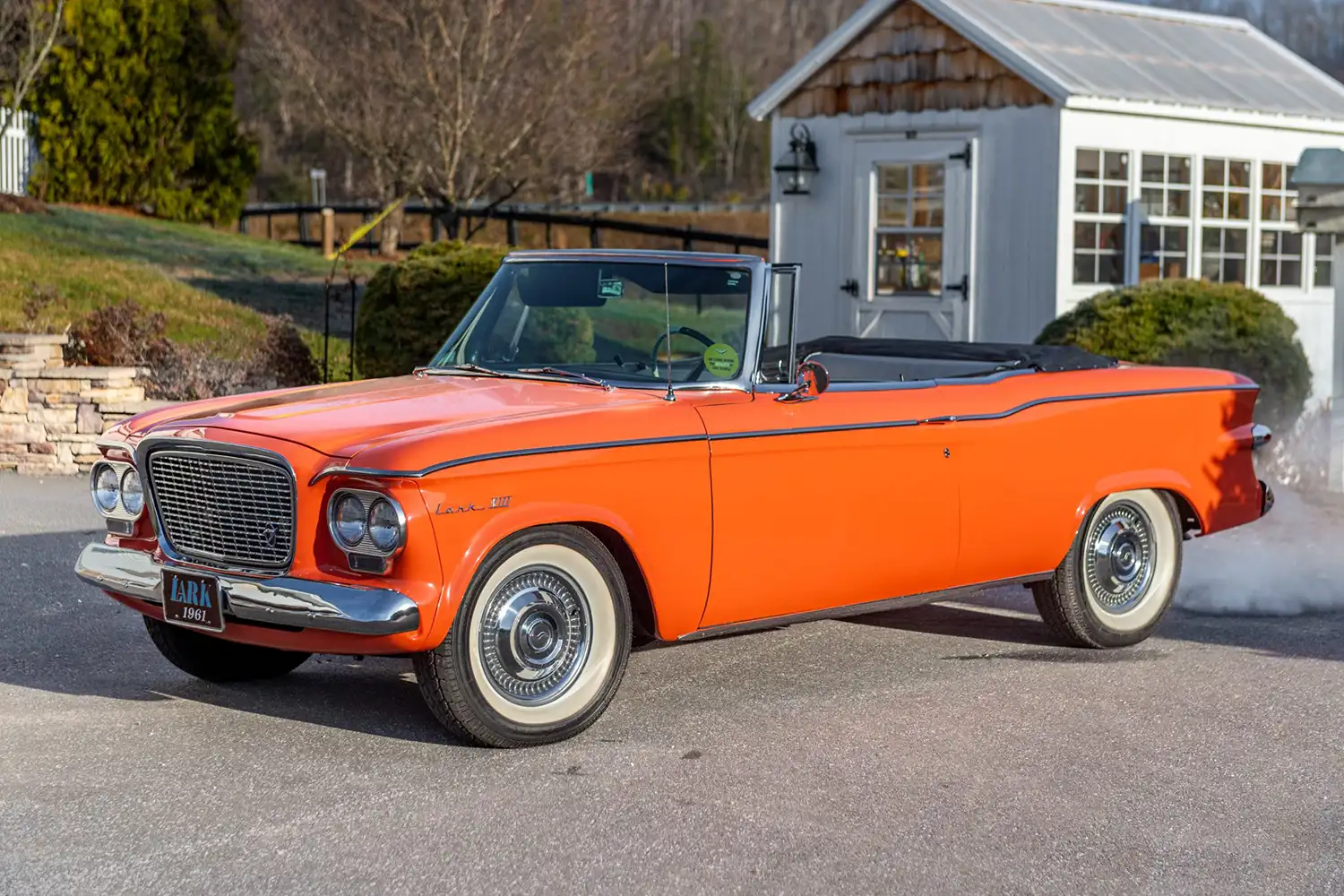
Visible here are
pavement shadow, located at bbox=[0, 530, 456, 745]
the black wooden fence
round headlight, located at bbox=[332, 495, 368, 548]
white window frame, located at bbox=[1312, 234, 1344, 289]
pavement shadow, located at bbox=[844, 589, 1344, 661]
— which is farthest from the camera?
the black wooden fence

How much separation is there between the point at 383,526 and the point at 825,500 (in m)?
1.74

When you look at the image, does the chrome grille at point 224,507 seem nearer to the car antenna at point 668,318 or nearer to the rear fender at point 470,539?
the rear fender at point 470,539

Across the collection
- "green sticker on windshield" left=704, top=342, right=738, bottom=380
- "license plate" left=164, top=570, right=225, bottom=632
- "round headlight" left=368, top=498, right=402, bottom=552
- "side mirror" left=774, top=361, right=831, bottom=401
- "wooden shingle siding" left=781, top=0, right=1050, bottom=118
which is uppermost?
"wooden shingle siding" left=781, top=0, right=1050, bottom=118

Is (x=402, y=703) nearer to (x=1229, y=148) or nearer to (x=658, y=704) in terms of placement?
(x=658, y=704)

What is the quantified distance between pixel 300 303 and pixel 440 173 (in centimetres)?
701

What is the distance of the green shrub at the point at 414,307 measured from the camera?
15.0 metres

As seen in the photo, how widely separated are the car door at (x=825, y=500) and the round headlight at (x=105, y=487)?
2.08 meters

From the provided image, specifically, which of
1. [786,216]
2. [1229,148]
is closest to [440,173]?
[786,216]

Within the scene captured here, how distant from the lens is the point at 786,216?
53.2 ft

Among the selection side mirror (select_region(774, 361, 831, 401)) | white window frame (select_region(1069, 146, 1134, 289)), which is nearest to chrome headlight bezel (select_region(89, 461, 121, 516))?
side mirror (select_region(774, 361, 831, 401))

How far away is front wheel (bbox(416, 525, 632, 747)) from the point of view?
5.55m

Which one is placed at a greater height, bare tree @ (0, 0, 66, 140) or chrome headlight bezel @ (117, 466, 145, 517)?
bare tree @ (0, 0, 66, 140)

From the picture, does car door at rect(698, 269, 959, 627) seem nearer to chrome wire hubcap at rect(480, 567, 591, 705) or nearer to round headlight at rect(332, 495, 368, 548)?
chrome wire hubcap at rect(480, 567, 591, 705)

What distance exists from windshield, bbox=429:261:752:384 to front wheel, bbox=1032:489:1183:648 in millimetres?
1791
